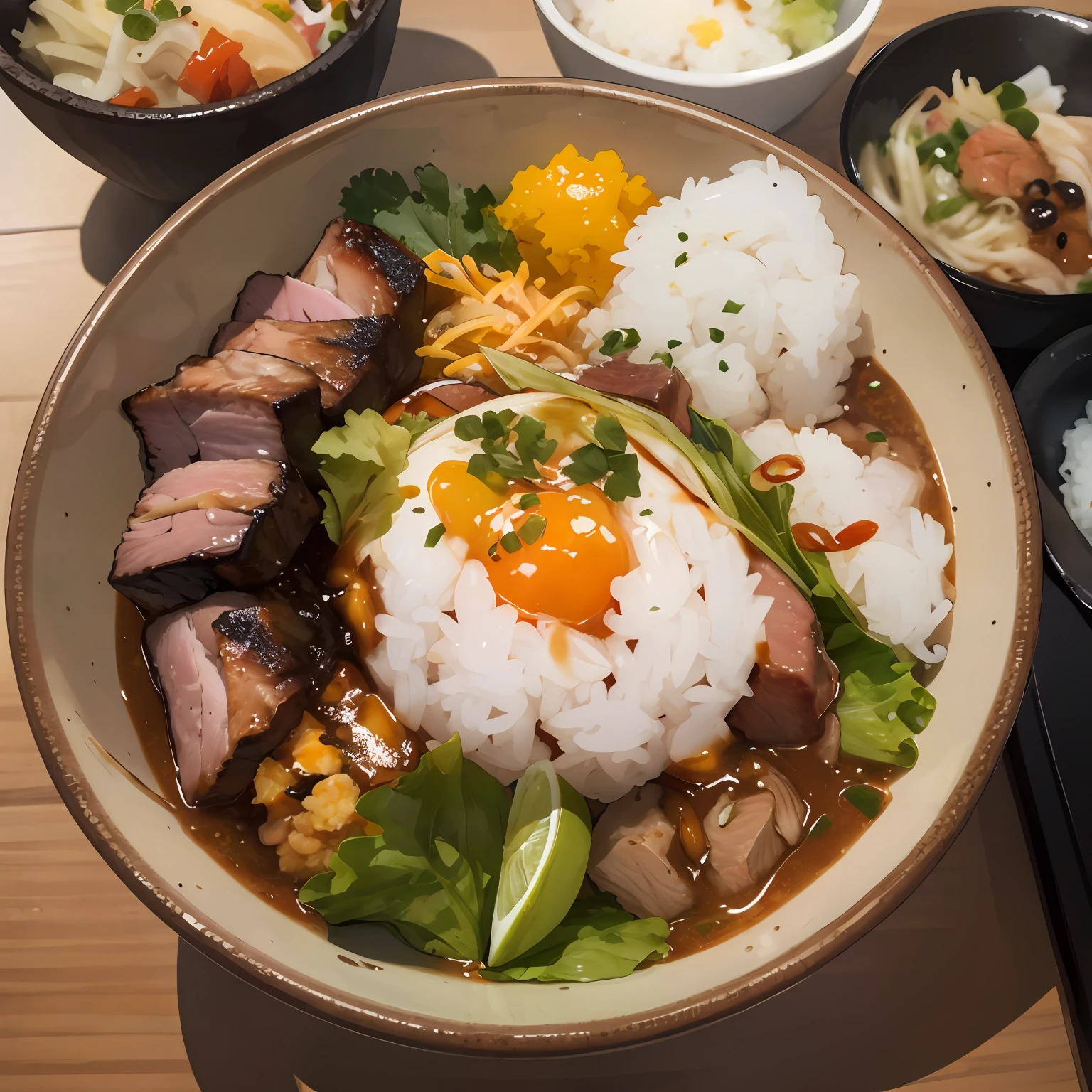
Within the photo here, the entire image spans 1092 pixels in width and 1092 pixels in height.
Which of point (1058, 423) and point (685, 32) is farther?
point (685, 32)

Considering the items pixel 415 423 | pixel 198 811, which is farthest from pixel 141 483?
pixel 198 811

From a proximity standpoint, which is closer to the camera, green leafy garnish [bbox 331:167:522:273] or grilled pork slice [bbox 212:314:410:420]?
grilled pork slice [bbox 212:314:410:420]

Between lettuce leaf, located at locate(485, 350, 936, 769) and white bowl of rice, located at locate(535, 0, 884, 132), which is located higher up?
white bowl of rice, located at locate(535, 0, 884, 132)

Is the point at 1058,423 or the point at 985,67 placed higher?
the point at 985,67

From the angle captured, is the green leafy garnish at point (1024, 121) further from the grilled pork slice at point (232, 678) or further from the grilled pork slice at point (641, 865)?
the grilled pork slice at point (232, 678)

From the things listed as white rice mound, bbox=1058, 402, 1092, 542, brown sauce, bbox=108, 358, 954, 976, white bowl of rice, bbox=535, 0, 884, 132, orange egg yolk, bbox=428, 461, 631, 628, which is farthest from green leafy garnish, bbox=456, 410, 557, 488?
white rice mound, bbox=1058, 402, 1092, 542

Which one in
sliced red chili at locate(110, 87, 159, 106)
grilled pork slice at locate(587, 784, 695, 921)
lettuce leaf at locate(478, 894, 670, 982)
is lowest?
lettuce leaf at locate(478, 894, 670, 982)

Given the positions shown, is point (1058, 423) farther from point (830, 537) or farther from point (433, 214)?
point (433, 214)

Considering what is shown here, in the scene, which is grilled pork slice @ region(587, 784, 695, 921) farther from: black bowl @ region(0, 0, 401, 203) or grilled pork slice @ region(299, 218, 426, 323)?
black bowl @ region(0, 0, 401, 203)
